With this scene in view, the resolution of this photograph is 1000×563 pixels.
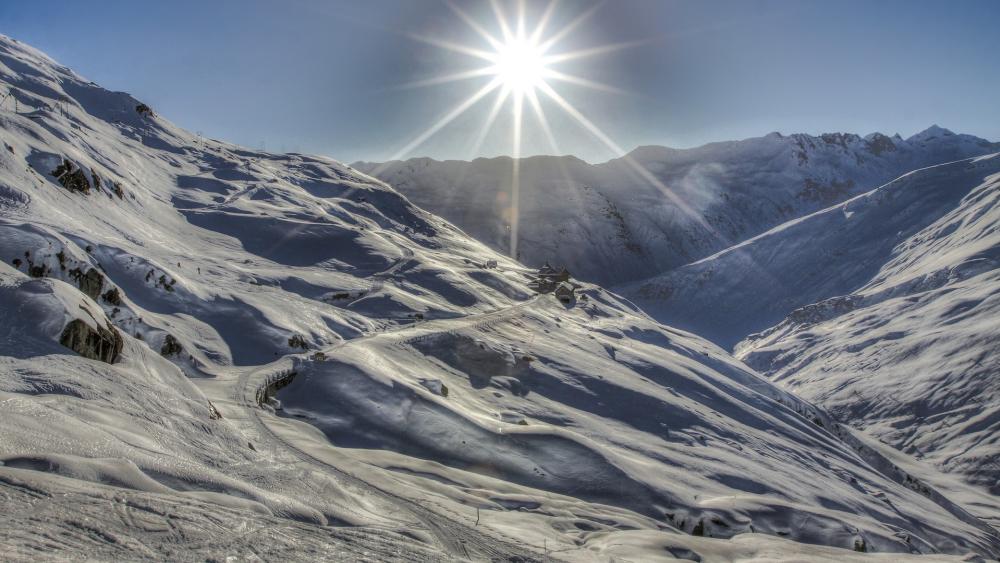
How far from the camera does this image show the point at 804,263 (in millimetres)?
182125

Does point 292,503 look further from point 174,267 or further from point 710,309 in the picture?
point 710,309

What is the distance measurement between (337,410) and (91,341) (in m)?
14.2

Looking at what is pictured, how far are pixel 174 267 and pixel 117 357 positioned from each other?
31571 millimetres

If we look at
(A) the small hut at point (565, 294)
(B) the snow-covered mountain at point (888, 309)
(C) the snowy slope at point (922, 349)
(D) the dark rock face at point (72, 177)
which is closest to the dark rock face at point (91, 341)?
(D) the dark rock face at point (72, 177)

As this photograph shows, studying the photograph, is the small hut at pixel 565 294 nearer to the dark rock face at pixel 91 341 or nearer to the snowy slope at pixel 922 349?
the snowy slope at pixel 922 349

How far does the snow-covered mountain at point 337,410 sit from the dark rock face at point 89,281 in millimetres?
218

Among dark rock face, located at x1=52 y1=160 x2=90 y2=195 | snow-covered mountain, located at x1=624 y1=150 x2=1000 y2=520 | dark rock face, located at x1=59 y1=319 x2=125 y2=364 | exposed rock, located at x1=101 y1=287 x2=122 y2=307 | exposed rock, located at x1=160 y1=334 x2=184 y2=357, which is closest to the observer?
dark rock face, located at x1=59 y1=319 x2=125 y2=364

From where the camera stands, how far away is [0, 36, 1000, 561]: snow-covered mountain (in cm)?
1255

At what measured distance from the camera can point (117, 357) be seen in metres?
19.2

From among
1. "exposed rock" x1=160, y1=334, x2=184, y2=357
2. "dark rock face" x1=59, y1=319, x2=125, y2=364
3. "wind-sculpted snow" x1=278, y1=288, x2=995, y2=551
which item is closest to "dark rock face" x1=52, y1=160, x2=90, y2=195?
"exposed rock" x1=160, y1=334, x2=184, y2=357

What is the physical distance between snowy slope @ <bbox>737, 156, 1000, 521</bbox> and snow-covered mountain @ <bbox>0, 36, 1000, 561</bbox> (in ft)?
34.5

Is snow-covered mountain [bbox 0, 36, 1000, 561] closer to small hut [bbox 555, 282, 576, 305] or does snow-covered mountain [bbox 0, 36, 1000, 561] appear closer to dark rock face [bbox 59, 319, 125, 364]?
dark rock face [bbox 59, 319, 125, 364]

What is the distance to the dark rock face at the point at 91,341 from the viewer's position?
691 inches

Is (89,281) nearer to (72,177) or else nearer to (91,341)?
(91,341)
